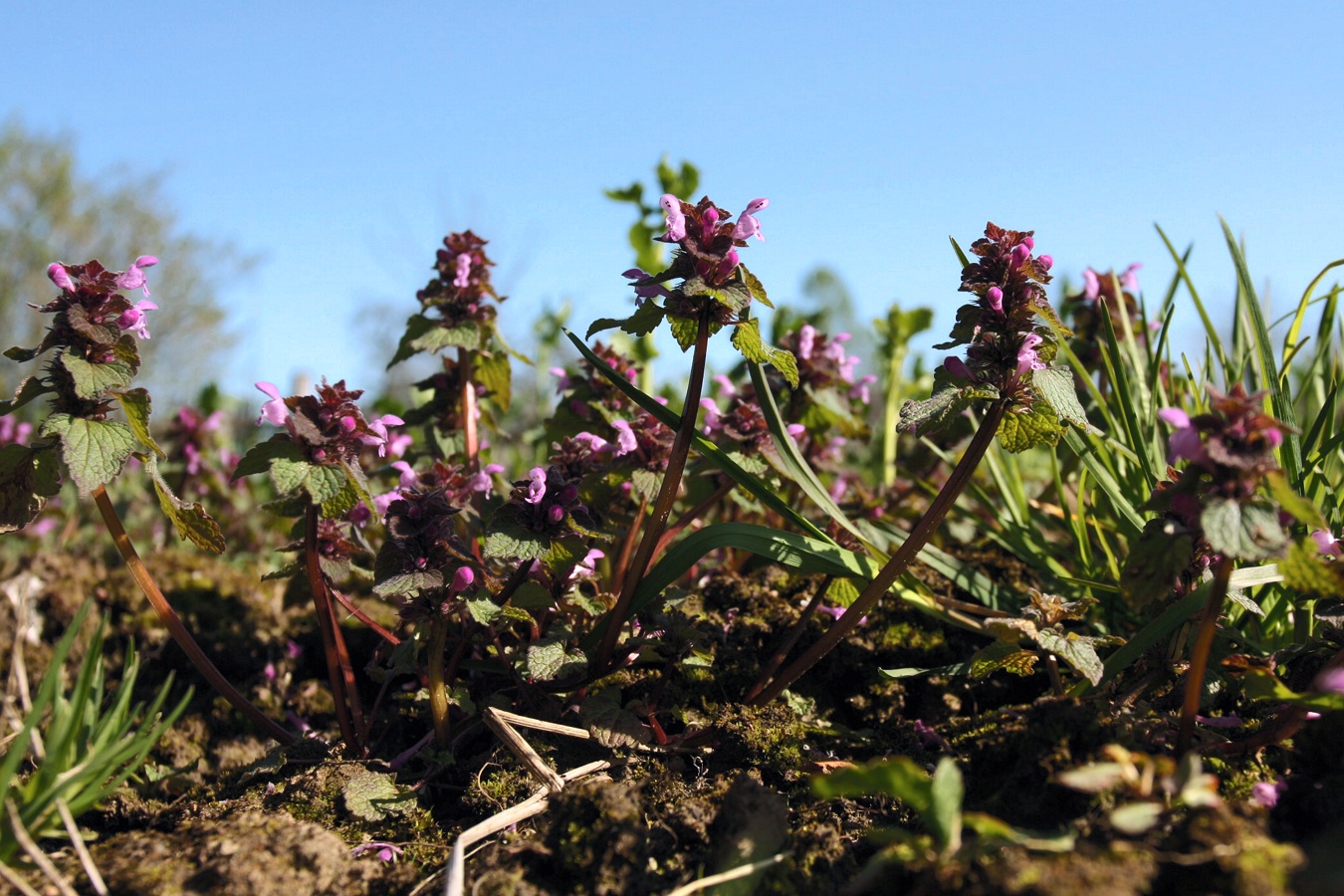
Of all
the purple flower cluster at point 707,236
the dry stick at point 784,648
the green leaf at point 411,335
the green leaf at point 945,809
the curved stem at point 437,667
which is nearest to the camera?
the green leaf at point 945,809

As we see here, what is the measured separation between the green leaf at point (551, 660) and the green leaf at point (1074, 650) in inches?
39.9

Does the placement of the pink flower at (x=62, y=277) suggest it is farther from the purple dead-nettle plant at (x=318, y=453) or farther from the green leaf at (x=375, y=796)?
the green leaf at (x=375, y=796)

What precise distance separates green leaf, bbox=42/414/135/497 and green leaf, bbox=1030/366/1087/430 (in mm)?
1944

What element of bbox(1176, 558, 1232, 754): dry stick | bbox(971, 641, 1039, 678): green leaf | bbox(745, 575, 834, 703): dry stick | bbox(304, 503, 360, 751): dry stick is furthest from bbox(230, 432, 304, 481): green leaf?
bbox(1176, 558, 1232, 754): dry stick

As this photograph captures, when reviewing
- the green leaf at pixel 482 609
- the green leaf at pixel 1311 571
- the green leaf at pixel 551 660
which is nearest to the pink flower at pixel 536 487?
the green leaf at pixel 482 609

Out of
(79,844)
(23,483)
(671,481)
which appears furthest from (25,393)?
(671,481)

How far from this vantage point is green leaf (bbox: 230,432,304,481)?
2.02m

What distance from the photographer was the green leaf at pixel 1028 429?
6.06 ft

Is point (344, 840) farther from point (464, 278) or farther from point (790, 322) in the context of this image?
point (790, 322)

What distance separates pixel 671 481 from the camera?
80.2 inches

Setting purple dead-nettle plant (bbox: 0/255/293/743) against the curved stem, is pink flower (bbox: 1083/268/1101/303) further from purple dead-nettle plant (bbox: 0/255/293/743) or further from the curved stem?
purple dead-nettle plant (bbox: 0/255/293/743)

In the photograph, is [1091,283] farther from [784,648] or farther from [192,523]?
[192,523]

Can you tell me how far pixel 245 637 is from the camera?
3182 millimetres

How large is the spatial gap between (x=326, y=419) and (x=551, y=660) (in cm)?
76
